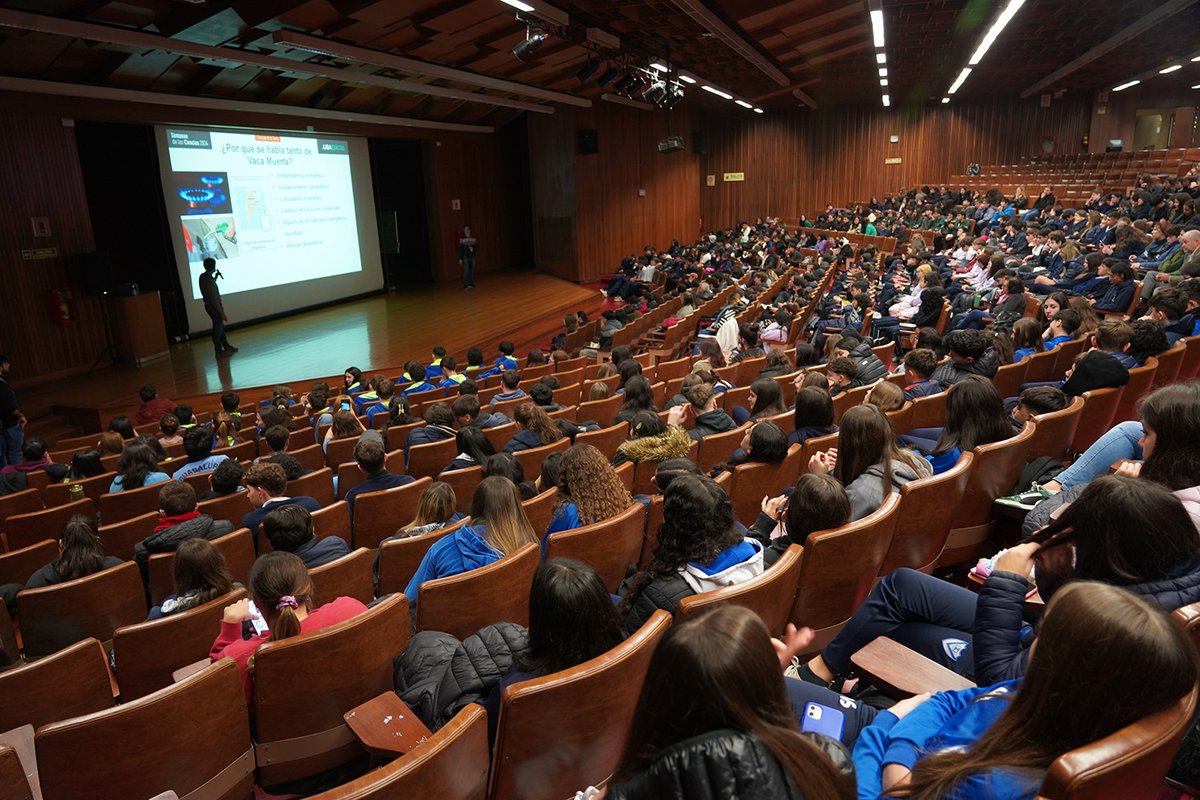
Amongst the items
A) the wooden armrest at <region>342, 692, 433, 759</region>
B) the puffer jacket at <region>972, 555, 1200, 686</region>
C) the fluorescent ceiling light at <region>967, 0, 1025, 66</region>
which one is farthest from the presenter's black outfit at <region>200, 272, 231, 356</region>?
the fluorescent ceiling light at <region>967, 0, 1025, 66</region>

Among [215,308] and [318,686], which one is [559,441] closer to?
[318,686]

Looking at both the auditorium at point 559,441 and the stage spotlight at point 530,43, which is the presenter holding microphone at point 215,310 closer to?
the auditorium at point 559,441

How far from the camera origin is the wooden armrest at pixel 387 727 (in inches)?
73.7

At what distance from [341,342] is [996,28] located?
1167cm

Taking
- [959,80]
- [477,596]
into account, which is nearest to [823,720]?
[477,596]

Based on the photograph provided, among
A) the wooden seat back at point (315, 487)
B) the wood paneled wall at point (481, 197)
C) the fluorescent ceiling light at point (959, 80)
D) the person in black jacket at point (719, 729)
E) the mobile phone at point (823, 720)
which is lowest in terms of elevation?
the wooden seat back at point (315, 487)

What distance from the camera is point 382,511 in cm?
411

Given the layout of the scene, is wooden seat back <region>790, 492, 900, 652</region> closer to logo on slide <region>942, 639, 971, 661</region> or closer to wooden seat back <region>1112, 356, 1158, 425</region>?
logo on slide <region>942, 639, 971, 661</region>

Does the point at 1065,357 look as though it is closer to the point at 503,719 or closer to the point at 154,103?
the point at 503,719

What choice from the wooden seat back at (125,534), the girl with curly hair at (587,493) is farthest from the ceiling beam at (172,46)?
the girl with curly hair at (587,493)

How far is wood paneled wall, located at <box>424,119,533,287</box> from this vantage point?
17.6 meters

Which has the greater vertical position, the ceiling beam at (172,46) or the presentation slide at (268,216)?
the ceiling beam at (172,46)

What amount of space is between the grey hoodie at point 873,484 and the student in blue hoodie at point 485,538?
127cm

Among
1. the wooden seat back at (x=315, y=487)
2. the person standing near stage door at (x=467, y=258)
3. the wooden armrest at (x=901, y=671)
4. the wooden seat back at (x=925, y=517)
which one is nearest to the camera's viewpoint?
the wooden armrest at (x=901, y=671)
